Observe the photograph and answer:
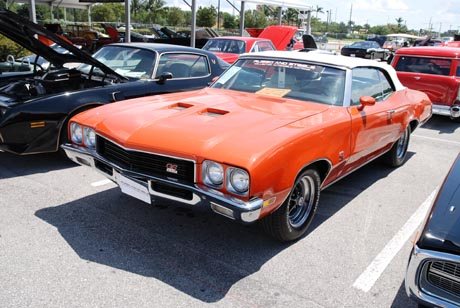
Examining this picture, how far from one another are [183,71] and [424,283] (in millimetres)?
4962

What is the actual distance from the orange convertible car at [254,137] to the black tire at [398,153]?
1.89ft

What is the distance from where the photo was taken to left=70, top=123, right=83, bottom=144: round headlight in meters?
3.71

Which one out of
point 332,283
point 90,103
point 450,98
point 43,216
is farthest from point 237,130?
point 450,98

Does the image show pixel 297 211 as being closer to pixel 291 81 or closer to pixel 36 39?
pixel 291 81

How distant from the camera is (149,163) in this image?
3078 millimetres

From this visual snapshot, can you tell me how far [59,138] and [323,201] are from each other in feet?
10.1

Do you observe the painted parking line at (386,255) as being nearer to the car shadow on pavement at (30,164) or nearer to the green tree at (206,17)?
the car shadow on pavement at (30,164)

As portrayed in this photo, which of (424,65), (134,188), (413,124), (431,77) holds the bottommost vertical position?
(134,188)

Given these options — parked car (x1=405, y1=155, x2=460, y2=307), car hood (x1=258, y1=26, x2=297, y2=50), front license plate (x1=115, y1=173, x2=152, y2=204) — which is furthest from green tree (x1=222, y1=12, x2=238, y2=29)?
parked car (x1=405, y1=155, x2=460, y2=307)

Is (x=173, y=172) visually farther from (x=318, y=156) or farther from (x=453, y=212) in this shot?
(x=453, y=212)

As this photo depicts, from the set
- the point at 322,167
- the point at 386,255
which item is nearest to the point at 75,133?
the point at 322,167

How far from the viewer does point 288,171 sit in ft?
9.71

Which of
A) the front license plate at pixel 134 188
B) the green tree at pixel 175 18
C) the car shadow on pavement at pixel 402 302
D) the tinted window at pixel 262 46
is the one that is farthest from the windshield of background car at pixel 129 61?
the green tree at pixel 175 18

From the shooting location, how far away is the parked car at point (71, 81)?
4648 millimetres
